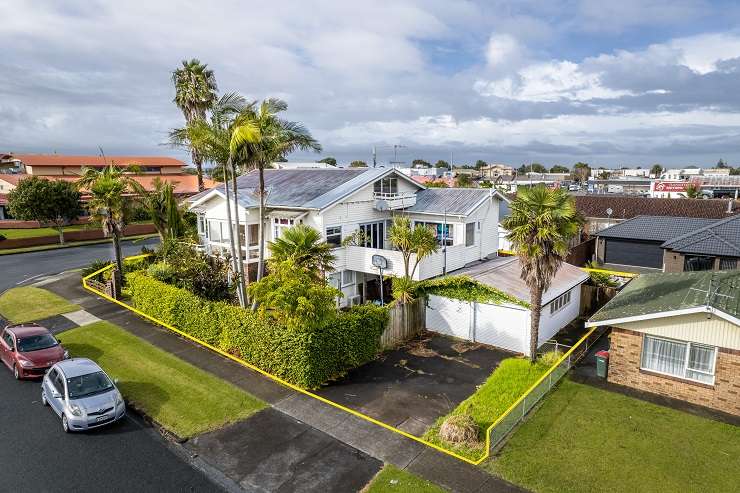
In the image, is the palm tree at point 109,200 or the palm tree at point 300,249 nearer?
the palm tree at point 300,249

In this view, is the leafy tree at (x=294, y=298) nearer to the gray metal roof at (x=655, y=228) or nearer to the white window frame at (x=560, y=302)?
the white window frame at (x=560, y=302)

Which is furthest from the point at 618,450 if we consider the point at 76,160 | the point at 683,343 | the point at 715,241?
the point at 76,160

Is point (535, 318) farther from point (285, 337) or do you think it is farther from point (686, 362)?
point (285, 337)

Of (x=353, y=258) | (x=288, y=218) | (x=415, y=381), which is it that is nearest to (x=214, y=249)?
(x=288, y=218)

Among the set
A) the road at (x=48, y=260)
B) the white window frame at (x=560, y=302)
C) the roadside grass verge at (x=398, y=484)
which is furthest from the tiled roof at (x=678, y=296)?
the road at (x=48, y=260)

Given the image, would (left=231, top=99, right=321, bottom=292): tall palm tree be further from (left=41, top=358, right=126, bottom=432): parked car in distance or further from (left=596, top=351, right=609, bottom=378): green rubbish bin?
(left=596, top=351, right=609, bottom=378): green rubbish bin
